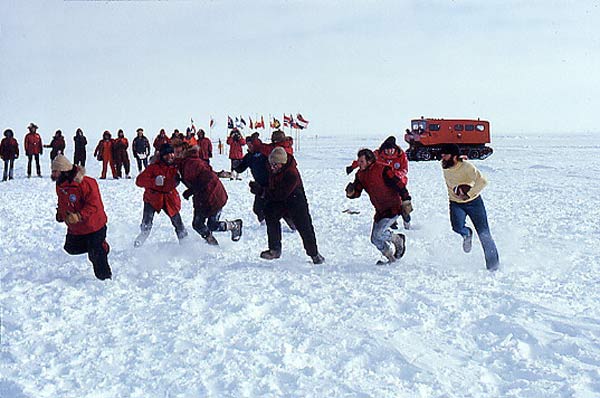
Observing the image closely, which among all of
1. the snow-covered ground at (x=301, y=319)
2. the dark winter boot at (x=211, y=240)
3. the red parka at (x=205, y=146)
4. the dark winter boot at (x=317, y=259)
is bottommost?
the snow-covered ground at (x=301, y=319)

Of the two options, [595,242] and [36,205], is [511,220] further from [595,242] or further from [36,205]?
[36,205]

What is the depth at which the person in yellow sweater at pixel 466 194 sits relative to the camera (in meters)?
5.84

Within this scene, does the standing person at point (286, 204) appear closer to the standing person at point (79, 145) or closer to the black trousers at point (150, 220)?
the black trousers at point (150, 220)

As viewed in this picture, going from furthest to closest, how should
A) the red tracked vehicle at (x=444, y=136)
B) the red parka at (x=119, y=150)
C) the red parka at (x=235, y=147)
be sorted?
1. the red tracked vehicle at (x=444, y=136)
2. the red parka at (x=235, y=147)
3. the red parka at (x=119, y=150)

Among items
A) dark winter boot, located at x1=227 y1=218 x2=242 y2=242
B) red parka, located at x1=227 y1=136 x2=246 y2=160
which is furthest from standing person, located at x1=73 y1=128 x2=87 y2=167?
dark winter boot, located at x1=227 y1=218 x2=242 y2=242

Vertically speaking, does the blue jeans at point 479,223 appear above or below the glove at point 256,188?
below

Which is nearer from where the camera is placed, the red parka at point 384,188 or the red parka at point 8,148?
the red parka at point 384,188

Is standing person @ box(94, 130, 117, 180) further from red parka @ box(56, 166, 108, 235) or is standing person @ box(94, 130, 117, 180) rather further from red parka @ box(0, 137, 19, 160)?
red parka @ box(56, 166, 108, 235)

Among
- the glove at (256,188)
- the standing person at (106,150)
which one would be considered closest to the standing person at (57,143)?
the standing person at (106,150)

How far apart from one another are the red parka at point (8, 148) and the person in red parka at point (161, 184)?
1122 cm

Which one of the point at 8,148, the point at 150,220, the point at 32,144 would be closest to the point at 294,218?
the point at 150,220

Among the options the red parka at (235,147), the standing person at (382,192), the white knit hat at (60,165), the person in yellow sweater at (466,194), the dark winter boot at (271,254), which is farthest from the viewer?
the red parka at (235,147)

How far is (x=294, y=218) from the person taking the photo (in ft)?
20.5

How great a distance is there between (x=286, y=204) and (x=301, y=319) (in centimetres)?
207
